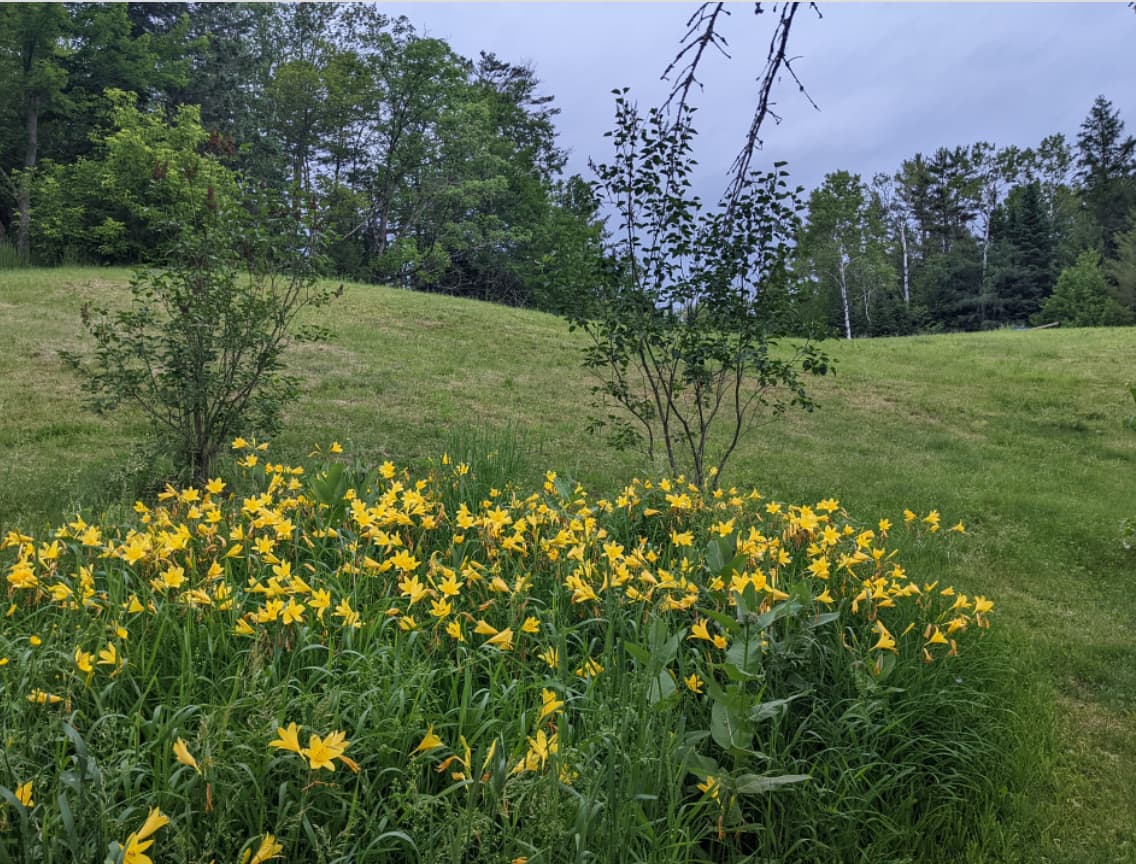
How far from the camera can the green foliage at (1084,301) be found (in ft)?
104

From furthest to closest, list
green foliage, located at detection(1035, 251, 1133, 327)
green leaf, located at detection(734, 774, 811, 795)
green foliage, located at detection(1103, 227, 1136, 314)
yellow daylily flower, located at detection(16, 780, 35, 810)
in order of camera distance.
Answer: green foliage, located at detection(1103, 227, 1136, 314)
green foliage, located at detection(1035, 251, 1133, 327)
green leaf, located at detection(734, 774, 811, 795)
yellow daylily flower, located at detection(16, 780, 35, 810)

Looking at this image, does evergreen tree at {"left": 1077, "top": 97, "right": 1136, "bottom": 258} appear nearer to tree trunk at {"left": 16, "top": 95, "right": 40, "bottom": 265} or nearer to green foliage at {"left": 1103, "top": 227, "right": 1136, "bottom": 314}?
green foliage at {"left": 1103, "top": 227, "right": 1136, "bottom": 314}

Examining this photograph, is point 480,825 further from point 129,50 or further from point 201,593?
point 129,50

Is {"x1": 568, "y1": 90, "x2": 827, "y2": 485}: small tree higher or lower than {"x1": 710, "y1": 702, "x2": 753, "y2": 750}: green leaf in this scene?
higher

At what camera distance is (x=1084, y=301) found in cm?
3281

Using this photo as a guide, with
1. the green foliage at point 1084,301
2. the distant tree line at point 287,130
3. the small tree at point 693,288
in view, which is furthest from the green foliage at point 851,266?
the small tree at point 693,288

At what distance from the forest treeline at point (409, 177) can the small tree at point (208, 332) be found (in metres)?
0.24

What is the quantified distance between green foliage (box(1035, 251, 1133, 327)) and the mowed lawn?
2209 centimetres

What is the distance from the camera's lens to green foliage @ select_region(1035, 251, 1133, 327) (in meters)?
→ 31.8

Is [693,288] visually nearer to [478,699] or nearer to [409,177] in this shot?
[478,699]

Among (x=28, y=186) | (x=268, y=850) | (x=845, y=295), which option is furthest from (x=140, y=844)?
(x=845, y=295)

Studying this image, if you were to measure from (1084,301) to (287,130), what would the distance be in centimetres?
3685

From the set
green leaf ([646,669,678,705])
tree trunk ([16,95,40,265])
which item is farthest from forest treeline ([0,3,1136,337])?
green leaf ([646,669,678,705])

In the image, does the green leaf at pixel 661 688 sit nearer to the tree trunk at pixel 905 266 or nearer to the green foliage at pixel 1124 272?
the green foliage at pixel 1124 272
